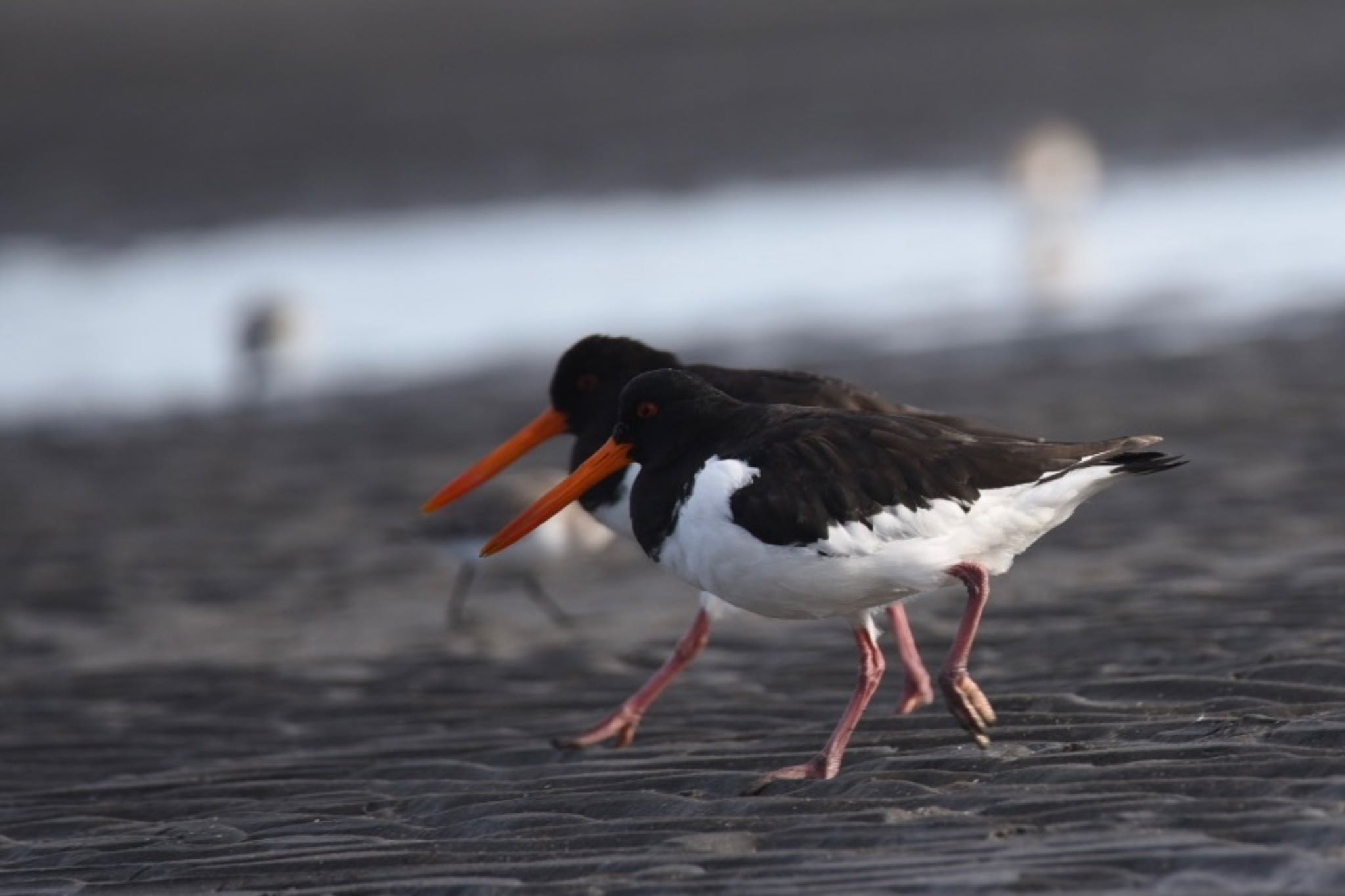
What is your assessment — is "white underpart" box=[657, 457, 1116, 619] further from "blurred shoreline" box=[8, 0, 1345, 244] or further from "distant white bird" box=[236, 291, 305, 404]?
"blurred shoreline" box=[8, 0, 1345, 244]

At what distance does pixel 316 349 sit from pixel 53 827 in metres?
9.27

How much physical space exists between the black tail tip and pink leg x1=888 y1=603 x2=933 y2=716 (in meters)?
0.96

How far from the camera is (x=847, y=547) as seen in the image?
5344 millimetres

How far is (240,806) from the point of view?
591 centimetres

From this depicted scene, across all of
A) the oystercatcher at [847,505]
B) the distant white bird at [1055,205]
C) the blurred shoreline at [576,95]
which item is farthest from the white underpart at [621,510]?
the blurred shoreline at [576,95]

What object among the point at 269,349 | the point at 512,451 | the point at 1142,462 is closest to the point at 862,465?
the point at 1142,462

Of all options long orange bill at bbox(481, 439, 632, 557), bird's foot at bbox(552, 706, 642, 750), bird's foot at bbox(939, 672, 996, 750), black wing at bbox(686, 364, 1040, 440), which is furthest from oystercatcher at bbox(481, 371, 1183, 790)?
black wing at bbox(686, 364, 1040, 440)

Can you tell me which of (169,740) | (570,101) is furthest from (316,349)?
(570,101)

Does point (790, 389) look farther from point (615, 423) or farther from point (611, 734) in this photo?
point (611, 734)

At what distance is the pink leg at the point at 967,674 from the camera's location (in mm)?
5473

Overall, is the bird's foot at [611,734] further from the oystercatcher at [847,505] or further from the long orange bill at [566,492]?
the oystercatcher at [847,505]

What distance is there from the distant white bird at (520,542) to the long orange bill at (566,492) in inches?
88.6

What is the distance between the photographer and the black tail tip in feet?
18.2

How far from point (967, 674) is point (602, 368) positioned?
2.11 m
